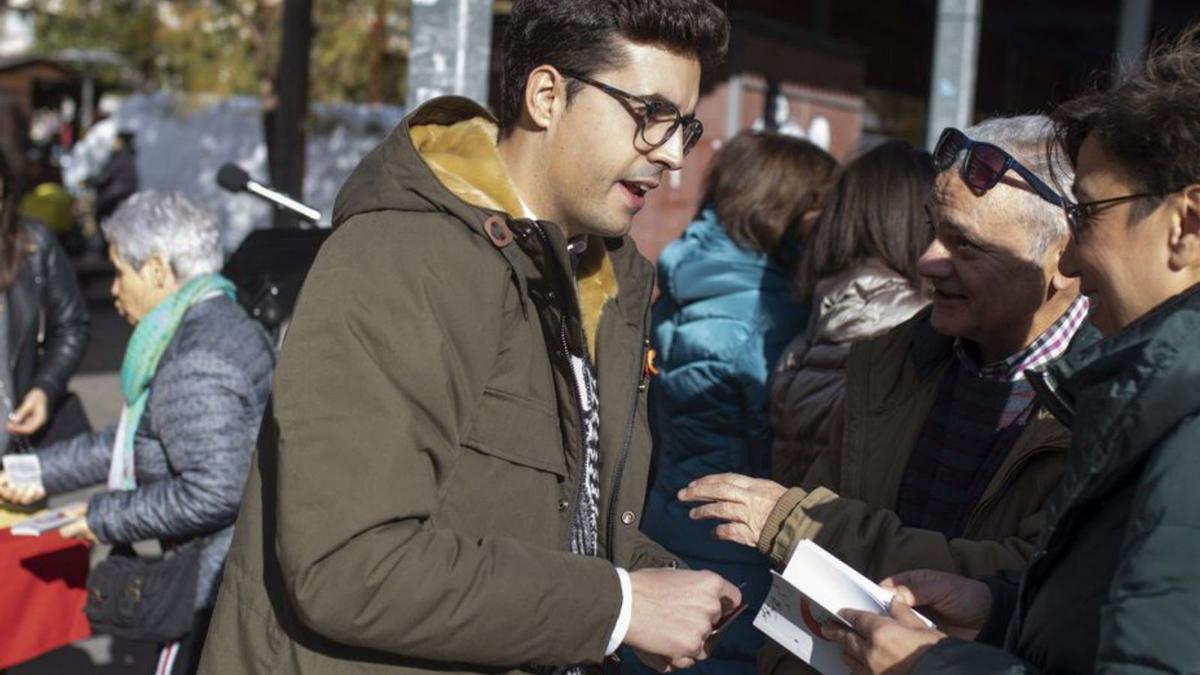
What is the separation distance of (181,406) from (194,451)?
0.38 feet

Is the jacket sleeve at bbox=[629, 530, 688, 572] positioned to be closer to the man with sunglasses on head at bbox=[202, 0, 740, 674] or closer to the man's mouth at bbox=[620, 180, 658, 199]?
the man with sunglasses on head at bbox=[202, 0, 740, 674]

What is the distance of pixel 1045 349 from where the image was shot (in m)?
2.60

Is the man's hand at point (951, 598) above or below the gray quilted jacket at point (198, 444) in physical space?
above

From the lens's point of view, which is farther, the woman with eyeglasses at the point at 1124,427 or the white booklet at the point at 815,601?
the white booklet at the point at 815,601

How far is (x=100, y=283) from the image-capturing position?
56.2ft

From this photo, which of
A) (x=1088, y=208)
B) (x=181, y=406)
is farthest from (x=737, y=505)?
(x=181, y=406)

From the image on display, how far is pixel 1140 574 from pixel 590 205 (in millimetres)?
1008

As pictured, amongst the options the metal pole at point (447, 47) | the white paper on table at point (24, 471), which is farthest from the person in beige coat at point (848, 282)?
the white paper on table at point (24, 471)

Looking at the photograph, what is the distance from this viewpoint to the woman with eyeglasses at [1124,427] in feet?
4.81

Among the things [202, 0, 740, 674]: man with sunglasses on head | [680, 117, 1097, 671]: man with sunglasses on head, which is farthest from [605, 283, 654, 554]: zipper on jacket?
[680, 117, 1097, 671]: man with sunglasses on head

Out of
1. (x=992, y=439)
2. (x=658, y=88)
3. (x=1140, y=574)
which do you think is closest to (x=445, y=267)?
(x=658, y=88)

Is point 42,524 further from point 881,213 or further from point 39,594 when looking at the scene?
point 881,213

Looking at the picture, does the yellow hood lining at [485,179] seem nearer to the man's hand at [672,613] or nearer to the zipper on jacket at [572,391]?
the zipper on jacket at [572,391]

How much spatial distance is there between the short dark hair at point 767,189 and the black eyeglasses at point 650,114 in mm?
1948
